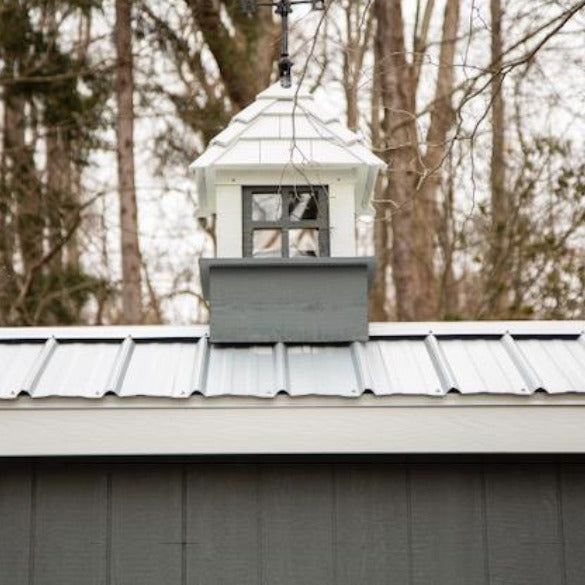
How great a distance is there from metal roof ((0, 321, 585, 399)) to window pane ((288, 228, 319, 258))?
727 millimetres

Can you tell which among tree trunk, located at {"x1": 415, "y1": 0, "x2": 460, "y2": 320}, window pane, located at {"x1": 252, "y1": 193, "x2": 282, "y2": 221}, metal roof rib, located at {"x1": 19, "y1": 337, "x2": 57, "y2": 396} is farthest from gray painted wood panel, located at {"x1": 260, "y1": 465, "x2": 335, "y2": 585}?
tree trunk, located at {"x1": 415, "y1": 0, "x2": 460, "y2": 320}

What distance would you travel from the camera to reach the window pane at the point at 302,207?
20.3 ft

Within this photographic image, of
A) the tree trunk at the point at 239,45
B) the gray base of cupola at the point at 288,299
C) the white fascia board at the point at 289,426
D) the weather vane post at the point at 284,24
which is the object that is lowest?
the white fascia board at the point at 289,426

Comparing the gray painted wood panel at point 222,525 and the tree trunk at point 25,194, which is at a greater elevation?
the tree trunk at point 25,194

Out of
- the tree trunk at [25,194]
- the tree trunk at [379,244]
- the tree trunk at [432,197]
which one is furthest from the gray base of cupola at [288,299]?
the tree trunk at [379,244]

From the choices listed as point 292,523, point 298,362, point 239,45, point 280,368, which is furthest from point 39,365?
point 239,45

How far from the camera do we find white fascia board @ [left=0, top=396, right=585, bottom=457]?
15.8 ft

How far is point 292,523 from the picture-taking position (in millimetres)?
5074

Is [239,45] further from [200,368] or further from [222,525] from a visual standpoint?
[222,525]

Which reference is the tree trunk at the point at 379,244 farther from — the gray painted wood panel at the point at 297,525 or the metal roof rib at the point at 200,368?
the gray painted wood panel at the point at 297,525

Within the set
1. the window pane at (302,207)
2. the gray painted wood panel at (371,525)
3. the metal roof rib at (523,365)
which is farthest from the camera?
the window pane at (302,207)

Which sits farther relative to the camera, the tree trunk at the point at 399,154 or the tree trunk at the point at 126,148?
the tree trunk at the point at 126,148

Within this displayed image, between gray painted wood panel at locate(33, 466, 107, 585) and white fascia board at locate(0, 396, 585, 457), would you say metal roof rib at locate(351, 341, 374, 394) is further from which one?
gray painted wood panel at locate(33, 466, 107, 585)

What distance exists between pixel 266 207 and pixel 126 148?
27.7 feet
